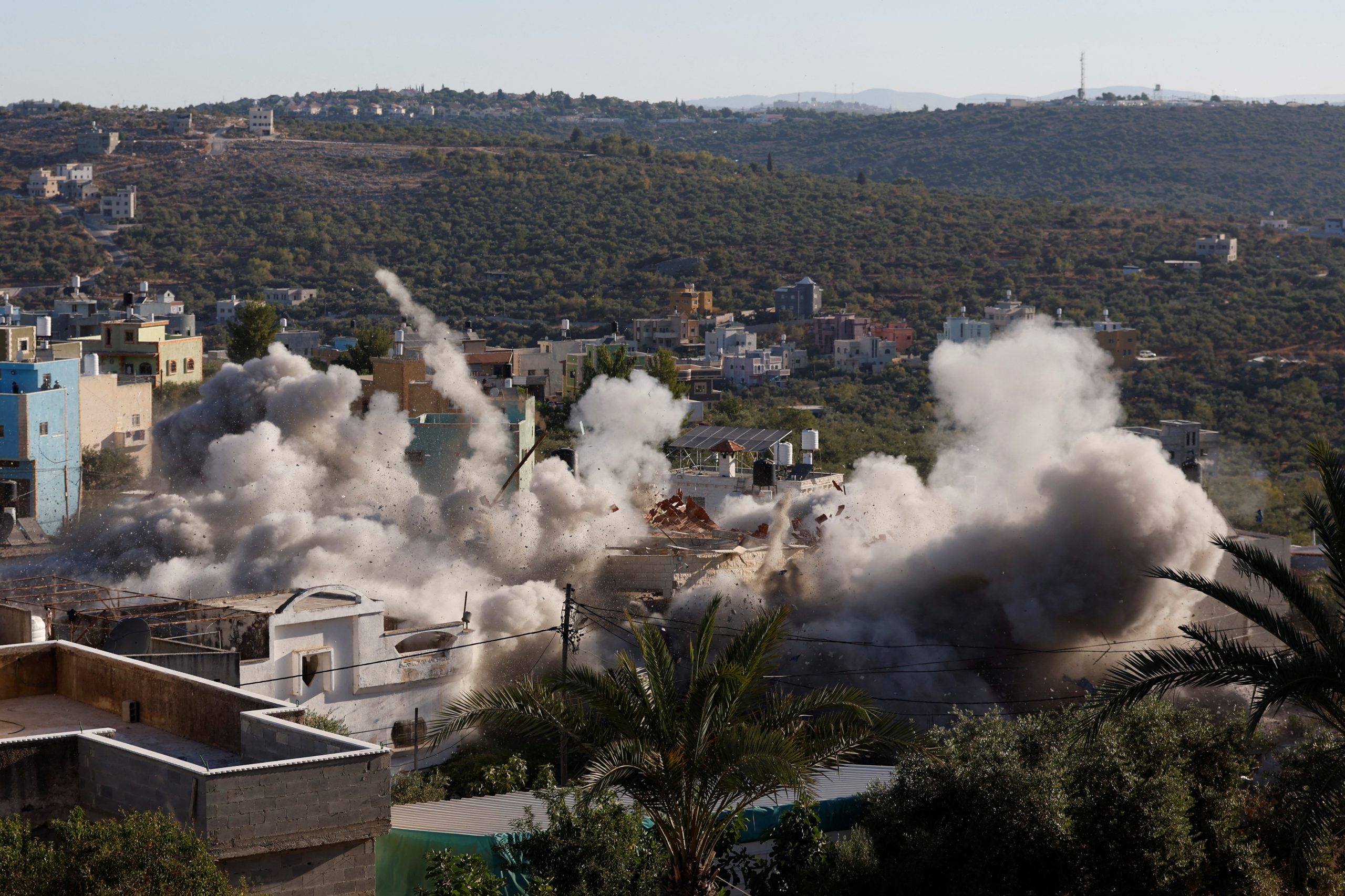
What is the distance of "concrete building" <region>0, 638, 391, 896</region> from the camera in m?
11.6

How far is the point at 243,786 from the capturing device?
38.2 feet

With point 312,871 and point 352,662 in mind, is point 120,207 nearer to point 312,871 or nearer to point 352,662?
point 352,662

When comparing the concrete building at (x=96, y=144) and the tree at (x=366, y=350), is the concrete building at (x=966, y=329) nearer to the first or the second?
the tree at (x=366, y=350)

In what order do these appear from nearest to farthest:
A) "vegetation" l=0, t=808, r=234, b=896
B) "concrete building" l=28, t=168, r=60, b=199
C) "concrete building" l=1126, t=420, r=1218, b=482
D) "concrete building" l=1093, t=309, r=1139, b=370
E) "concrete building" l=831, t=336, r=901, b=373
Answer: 1. "vegetation" l=0, t=808, r=234, b=896
2. "concrete building" l=1126, t=420, r=1218, b=482
3. "concrete building" l=1093, t=309, r=1139, b=370
4. "concrete building" l=831, t=336, r=901, b=373
5. "concrete building" l=28, t=168, r=60, b=199

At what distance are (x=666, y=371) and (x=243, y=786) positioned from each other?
53.7 meters

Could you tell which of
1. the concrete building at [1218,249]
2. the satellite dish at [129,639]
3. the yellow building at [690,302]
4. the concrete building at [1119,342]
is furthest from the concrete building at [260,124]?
the satellite dish at [129,639]

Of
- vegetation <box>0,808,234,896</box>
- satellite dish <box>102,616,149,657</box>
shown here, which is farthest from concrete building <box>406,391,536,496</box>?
vegetation <box>0,808,234,896</box>

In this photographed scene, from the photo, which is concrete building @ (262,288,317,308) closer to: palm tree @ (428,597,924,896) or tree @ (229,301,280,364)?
tree @ (229,301,280,364)

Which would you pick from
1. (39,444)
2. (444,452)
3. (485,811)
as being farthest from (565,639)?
(39,444)

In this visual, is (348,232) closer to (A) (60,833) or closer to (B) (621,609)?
(B) (621,609)

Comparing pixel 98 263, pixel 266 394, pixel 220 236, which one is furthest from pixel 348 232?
pixel 266 394

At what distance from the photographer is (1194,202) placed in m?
146

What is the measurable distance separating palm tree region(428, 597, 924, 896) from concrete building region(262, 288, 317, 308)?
8292cm

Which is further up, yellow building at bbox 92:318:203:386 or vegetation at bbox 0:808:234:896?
vegetation at bbox 0:808:234:896
